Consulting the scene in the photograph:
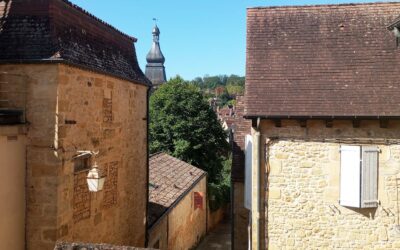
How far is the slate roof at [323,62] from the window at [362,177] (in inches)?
32.8

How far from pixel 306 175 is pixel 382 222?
199 cm

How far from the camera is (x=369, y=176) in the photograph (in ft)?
29.2

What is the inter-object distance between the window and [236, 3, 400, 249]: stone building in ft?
0.07

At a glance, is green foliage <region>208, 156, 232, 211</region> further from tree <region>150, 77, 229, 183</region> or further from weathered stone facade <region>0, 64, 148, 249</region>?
weathered stone facade <region>0, 64, 148, 249</region>

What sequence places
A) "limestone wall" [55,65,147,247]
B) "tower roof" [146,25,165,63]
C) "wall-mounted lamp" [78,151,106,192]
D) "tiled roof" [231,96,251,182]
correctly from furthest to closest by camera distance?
"tower roof" [146,25,165,63] < "tiled roof" [231,96,251,182] < "wall-mounted lamp" [78,151,106,192] < "limestone wall" [55,65,147,247]

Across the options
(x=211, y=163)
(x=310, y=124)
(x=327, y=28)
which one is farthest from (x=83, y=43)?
(x=211, y=163)

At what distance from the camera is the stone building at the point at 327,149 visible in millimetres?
8906

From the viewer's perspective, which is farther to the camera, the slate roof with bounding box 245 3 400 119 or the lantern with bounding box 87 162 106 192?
the slate roof with bounding box 245 3 400 119

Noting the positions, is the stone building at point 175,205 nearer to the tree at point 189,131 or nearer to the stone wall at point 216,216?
the stone wall at point 216,216

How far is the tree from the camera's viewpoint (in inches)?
1086

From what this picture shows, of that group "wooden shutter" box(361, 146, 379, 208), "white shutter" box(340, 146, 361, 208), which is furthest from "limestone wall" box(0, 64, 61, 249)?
"wooden shutter" box(361, 146, 379, 208)

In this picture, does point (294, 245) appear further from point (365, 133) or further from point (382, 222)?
point (365, 133)

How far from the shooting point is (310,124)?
9180 mm

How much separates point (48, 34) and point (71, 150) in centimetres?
214
